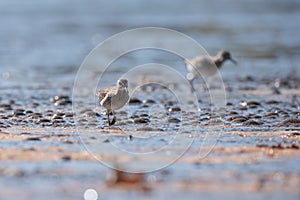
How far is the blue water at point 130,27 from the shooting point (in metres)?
18.5

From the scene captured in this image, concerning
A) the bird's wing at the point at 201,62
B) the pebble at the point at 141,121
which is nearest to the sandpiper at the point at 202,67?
the bird's wing at the point at 201,62

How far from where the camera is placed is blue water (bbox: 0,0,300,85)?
18.5 meters

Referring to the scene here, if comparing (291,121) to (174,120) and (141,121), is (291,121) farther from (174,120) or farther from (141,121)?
(141,121)

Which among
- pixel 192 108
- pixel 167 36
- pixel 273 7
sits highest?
pixel 273 7

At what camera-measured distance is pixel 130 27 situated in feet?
94.7

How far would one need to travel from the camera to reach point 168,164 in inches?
309

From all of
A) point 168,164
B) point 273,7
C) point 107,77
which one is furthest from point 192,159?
point 273,7

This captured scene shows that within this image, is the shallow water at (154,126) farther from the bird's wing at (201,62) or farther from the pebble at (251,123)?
the bird's wing at (201,62)

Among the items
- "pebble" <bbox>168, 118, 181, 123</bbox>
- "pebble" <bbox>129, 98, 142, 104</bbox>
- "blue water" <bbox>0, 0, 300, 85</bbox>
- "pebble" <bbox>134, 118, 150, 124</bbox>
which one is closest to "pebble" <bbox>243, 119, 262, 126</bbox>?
"pebble" <bbox>168, 118, 181, 123</bbox>

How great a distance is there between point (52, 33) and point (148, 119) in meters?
17.8

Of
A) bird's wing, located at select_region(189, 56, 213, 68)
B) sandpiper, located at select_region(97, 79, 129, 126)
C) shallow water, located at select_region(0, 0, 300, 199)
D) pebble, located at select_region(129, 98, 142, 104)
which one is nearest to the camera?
shallow water, located at select_region(0, 0, 300, 199)

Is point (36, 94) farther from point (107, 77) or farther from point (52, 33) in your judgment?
point (52, 33)

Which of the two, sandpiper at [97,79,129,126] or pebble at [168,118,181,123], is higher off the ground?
sandpiper at [97,79,129,126]

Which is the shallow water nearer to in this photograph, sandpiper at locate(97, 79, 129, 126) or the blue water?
the blue water
